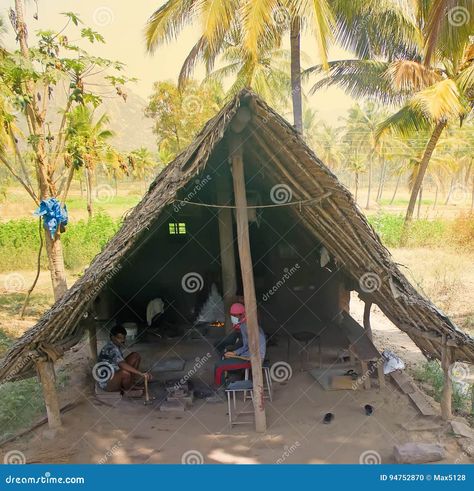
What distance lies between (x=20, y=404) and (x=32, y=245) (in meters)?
12.7

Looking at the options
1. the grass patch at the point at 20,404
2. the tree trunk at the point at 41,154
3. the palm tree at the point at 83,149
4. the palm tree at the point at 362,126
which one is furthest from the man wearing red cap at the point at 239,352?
the palm tree at the point at 362,126

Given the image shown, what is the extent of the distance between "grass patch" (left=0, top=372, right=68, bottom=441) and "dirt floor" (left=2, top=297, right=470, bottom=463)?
0.36 metres

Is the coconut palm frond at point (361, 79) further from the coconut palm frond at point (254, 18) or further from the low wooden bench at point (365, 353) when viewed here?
the low wooden bench at point (365, 353)

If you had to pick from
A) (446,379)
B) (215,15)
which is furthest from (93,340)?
(215,15)

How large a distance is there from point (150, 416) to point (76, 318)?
161 cm

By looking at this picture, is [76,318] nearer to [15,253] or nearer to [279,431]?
[279,431]

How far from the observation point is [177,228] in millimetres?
9242

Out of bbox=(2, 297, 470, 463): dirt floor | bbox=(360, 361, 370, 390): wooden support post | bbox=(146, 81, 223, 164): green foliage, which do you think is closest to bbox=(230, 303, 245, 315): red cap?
bbox=(2, 297, 470, 463): dirt floor

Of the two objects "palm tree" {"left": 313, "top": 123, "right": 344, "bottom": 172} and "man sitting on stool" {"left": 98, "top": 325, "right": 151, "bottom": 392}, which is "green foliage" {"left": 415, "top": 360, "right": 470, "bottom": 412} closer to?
"man sitting on stool" {"left": 98, "top": 325, "right": 151, "bottom": 392}

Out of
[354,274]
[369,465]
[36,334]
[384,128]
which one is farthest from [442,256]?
[36,334]

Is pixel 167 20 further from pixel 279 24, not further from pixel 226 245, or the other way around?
pixel 226 245

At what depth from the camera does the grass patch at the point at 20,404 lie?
584cm

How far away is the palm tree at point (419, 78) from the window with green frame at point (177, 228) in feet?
21.8

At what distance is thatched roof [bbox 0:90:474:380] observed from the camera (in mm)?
4699
